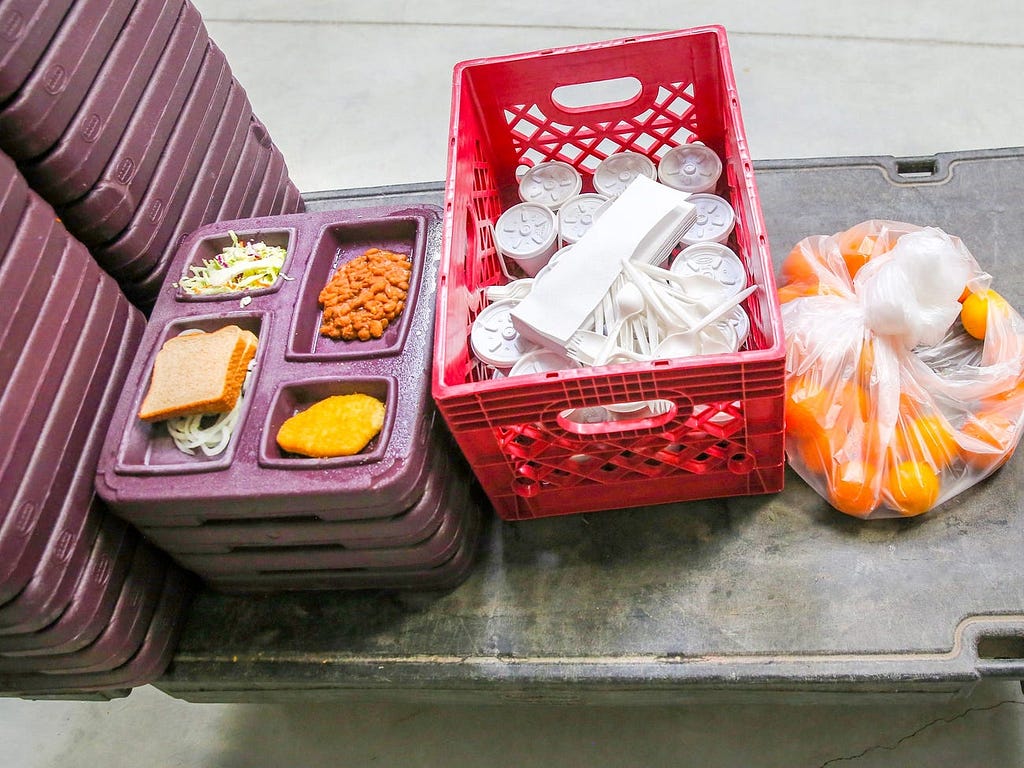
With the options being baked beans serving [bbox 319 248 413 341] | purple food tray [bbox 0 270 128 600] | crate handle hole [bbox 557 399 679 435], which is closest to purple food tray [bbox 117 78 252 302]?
purple food tray [bbox 0 270 128 600]

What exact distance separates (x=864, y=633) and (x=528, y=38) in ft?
7.96

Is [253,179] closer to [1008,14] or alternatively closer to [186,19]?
[186,19]

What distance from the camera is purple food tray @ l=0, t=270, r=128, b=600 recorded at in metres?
1.11

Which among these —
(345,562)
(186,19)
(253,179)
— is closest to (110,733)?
(345,562)

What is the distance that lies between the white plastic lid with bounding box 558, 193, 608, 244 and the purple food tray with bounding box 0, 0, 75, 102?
866 mm

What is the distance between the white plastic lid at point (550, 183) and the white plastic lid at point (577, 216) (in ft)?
0.18

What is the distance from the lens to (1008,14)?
2.73 metres

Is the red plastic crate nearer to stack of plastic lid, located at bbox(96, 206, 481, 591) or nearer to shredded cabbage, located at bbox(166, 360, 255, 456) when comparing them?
stack of plastic lid, located at bbox(96, 206, 481, 591)

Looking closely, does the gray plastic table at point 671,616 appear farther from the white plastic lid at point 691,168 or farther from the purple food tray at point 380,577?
the white plastic lid at point 691,168

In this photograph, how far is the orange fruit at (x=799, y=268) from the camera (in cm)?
154

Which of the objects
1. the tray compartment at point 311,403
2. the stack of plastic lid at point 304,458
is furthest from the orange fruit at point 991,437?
the tray compartment at point 311,403

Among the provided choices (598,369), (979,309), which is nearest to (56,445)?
(598,369)

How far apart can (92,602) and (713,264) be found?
1.11 meters

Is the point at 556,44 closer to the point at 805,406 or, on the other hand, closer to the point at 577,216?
the point at 577,216
